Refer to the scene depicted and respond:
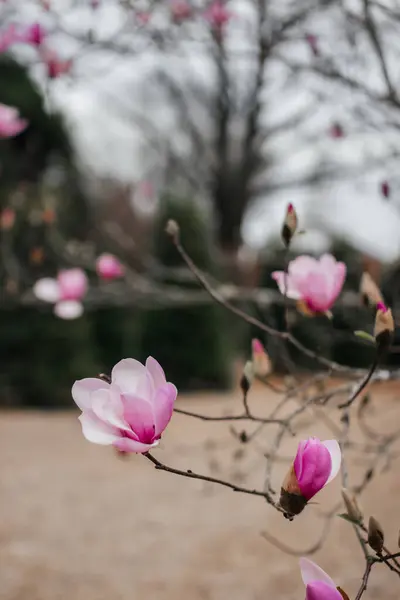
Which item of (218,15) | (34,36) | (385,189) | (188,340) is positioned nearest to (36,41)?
(34,36)

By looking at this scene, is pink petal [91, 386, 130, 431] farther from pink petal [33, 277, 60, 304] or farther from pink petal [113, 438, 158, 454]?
pink petal [33, 277, 60, 304]

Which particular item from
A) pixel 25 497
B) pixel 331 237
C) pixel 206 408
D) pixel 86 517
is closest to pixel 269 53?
pixel 86 517

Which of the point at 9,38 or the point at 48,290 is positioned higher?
the point at 9,38

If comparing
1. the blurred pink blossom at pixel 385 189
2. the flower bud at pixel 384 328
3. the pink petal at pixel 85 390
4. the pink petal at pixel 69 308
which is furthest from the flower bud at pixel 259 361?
the pink petal at pixel 69 308

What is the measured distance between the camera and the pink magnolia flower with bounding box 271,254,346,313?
1588mm

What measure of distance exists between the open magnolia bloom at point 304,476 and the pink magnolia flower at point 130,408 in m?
0.18

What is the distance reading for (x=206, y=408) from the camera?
8.62 metres

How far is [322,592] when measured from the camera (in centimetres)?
98

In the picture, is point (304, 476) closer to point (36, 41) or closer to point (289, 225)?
point (289, 225)

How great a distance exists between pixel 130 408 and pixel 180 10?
7.84 feet

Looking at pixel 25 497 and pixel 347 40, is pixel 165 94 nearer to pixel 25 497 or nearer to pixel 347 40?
pixel 25 497

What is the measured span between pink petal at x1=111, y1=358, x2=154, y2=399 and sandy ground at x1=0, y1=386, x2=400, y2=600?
3.98 feet

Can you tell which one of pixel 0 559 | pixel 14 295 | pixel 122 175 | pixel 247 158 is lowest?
pixel 122 175

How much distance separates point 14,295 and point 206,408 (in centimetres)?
498
